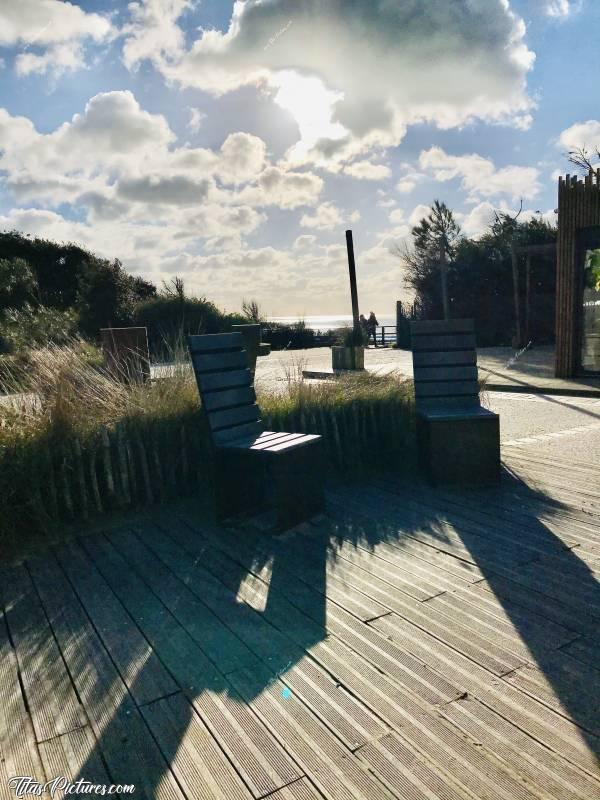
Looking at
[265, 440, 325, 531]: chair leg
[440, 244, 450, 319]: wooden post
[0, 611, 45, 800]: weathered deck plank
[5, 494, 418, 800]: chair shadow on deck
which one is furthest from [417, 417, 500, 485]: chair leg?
[440, 244, 450, 319]: wooden post

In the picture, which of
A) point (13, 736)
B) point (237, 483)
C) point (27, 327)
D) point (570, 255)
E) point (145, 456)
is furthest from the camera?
point (27, 327)

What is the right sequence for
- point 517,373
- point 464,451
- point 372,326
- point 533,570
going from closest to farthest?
point 533,570 → point 464,451 → point 517,373 → point 372,326

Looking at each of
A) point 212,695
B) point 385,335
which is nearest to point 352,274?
point 385,335

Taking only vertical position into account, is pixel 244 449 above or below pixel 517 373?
above

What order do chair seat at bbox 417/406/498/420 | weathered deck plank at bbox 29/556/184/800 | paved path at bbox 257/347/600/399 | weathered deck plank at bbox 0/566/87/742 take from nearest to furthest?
1. weathered deck plank at bbox 29/556/184/800
2. weathered deck plank at bbox 0/566/87/742
3. chair seat at bbox 417/406/498/420
4. paved path at bbox 257/347/600/399

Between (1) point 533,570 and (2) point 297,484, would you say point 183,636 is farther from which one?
(1) point 533,570

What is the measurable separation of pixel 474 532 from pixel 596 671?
1281mm

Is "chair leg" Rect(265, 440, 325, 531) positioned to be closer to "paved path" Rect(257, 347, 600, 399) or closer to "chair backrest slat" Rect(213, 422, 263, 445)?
"chair backrest slat" Rect(213, 422, 263, 445)

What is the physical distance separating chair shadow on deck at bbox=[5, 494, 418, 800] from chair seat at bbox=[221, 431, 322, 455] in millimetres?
472

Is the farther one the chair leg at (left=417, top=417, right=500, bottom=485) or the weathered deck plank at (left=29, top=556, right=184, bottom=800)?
the chair leg at (left=417, top=417, right=500, bottom=485)

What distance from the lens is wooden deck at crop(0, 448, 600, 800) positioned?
61.0 inches

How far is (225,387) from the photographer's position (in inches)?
143

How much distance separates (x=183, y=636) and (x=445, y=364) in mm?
2882

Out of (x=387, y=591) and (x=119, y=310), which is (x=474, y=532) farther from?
(x=119, y=310)
